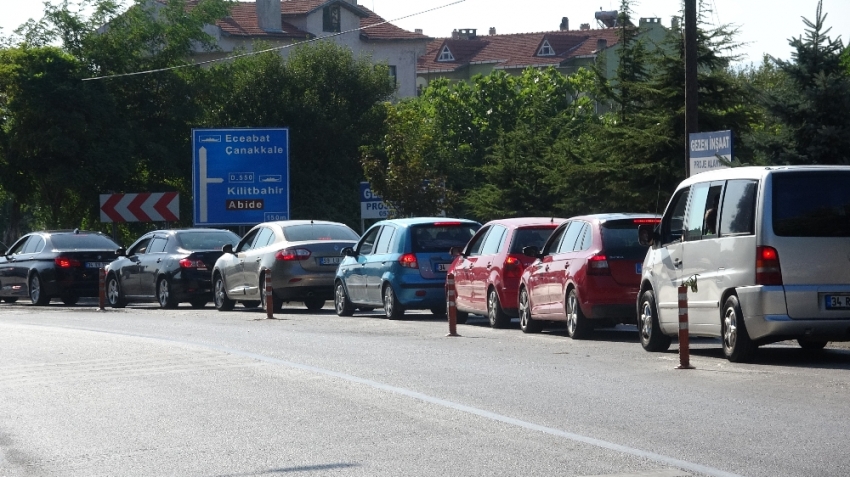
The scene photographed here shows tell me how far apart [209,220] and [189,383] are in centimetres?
2395

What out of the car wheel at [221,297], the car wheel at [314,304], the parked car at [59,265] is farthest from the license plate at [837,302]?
the parked car at [59,265]

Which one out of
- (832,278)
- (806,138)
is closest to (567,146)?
(806,138)

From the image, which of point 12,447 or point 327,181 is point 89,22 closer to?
→ point 327,181

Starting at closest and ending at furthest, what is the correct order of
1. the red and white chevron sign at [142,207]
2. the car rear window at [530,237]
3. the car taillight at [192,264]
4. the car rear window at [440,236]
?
the car rear window at [530,237], the car rear window at [440,236], the car taillight at [192,264], the red and white chevron sign at [142,207]

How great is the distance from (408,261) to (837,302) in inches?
401

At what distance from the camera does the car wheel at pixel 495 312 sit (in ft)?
65.8

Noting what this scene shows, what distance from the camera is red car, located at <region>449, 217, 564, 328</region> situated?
65.0ft

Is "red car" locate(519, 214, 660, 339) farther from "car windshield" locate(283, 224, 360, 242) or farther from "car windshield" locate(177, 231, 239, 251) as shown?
"car windshield" locate(177, 231, 239, 251)

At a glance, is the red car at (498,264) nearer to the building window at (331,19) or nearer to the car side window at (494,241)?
the car side window at (494,241)

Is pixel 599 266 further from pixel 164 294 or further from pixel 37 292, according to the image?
pixel 37 292

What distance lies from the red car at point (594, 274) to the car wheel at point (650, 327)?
51.4 inches

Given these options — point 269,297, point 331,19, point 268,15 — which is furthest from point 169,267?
point 331,19

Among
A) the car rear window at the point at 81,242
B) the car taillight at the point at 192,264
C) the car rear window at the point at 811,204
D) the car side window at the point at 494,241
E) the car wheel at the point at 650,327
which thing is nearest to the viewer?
the car rear window at the point at 811,204

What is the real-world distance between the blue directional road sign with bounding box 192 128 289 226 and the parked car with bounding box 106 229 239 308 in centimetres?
657
